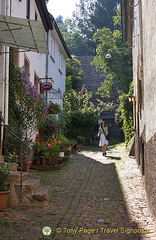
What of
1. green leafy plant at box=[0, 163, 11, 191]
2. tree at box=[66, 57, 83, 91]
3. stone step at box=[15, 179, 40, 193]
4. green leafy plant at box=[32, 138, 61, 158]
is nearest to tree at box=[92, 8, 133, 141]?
tree at box=[66, 57, 83, 91]

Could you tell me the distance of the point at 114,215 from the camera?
19.2ft

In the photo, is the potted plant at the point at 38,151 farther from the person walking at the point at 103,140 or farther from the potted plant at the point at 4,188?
the potted plant at the point at 4,188

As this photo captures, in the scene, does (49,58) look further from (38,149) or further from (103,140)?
(38,149)

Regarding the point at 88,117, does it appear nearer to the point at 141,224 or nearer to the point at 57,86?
the point at 57,86

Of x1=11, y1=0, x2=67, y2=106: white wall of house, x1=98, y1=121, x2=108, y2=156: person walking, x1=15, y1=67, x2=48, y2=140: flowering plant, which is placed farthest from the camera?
x1=98, y1=121, x2=108, y2=156: person walking

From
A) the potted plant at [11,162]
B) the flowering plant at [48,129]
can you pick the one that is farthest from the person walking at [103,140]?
the potted plant at [11,162]

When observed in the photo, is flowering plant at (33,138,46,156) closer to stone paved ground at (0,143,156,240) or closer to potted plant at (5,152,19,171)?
stone paved ground at (0,143,156,240)

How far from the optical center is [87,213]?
6.02m

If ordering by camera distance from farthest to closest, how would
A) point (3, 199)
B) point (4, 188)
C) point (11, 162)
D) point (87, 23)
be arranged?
point (87, 23), point (11, 162), point (4, 188), point (3, 199)

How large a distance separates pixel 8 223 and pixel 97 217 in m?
1.49

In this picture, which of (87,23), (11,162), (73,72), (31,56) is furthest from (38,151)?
(87,23)

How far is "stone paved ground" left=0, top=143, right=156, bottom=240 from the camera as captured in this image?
15.9ft

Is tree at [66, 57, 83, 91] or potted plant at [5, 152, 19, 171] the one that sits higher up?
tree at [66, 57, 83, 91]

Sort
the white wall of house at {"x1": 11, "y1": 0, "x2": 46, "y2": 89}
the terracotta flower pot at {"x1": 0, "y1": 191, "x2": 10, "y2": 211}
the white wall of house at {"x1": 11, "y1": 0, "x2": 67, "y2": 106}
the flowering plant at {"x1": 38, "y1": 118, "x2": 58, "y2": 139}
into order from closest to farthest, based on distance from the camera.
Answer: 1. the terracotta flower pot at {"x1": 0, "y1": 191, "x2": 10, "y2": 211}
2. the white wall of house at {"x1": 11, "y1": 0, "x2": 46, "y2": 89}
3. the white wall of house at {"x1": 11, "y1": 0, "x2": 67, "y2": 106}
4. the flowering plant at {"x1": 38, "y1": 118, "x2": 58, "y2": 139}
